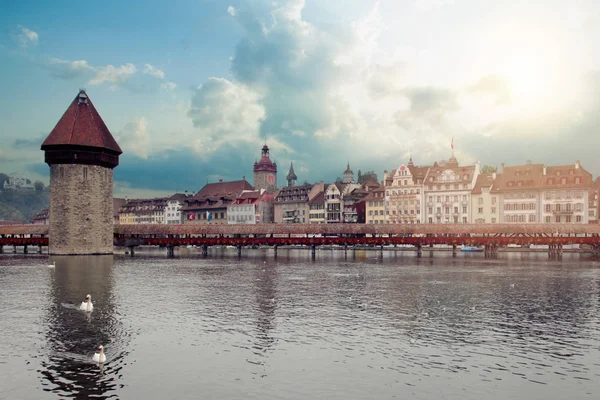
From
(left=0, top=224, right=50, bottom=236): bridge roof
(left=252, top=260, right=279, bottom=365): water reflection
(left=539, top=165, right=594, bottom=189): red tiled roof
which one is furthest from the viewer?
(left=539, top=165, right=594, bottom=189): red tiled roof

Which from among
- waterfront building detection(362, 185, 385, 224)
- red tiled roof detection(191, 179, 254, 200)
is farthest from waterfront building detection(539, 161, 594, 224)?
red tiled roof detection(191, 179, 254, 200)

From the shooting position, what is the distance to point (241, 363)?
16938mm

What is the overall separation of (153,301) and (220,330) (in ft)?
29.7

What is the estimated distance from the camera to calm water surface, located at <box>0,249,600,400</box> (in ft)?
48.5

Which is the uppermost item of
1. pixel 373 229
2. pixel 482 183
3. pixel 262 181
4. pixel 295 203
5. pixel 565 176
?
pixel 262 181

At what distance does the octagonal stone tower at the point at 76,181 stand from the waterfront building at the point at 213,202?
62.6 metres

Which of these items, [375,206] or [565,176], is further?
[375,206]

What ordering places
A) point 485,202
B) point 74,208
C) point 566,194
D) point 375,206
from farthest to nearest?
1. point 375,206
2. point 485,202
3. point 566,194
4. point 74,208

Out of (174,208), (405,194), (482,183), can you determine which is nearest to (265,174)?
(174,208)

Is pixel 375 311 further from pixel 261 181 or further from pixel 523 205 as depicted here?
pixel 261 181

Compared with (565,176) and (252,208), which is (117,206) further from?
(565,176)

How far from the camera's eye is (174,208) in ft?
487

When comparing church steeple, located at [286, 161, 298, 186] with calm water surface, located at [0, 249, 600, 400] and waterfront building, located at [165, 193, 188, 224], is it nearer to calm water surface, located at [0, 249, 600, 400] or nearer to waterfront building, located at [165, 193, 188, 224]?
waterfront building, located at [165, 193, 188, 224]

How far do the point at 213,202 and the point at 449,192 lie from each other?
6257cm
